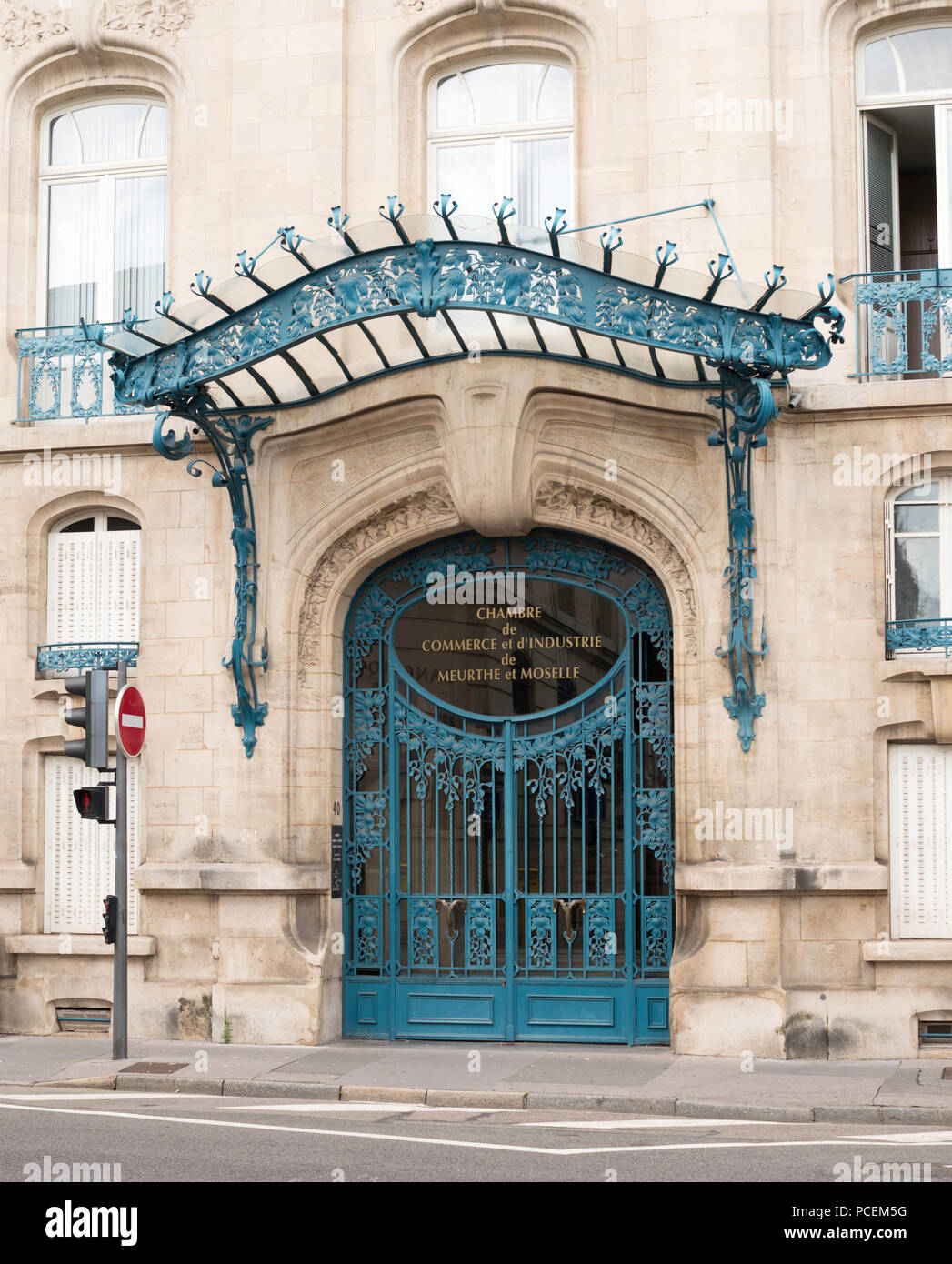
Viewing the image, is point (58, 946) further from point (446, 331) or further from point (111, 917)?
point (446, 331)

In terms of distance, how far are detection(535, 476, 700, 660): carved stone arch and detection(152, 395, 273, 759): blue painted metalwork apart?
2.38m

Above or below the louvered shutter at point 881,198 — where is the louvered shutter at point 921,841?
below

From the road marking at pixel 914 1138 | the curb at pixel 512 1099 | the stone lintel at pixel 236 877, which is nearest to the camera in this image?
the road marking at pixel 914 1138

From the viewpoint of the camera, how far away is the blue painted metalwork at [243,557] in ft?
46.5

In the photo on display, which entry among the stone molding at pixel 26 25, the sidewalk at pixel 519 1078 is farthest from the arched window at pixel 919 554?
the stone molding at pixel 26 25

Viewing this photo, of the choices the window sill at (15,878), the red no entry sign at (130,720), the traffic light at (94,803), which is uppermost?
the red no entry sign at (130,720)

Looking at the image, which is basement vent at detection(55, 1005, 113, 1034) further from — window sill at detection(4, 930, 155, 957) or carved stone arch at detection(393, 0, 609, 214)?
carved stone arch at detection(393, 0, 609, 214)

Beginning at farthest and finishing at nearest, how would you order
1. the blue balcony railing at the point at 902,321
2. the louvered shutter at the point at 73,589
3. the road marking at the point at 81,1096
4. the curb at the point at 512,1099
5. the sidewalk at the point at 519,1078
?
the louvered shutter at the point at 73,589 → the blue balcony railing at the point at 902,321 → the road marking at the point at 81,1096 → the sidewalk at the point at 519,1078 → the curb at the point at 512,1099

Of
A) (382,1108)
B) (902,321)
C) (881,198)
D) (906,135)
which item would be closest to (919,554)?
(902,321)

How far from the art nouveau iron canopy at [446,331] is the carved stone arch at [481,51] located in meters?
1.16

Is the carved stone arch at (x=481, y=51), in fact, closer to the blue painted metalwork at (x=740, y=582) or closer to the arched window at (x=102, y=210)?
the arched window at (x=102, y=210)

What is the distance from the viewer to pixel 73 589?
1519 cm
